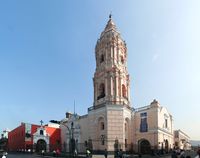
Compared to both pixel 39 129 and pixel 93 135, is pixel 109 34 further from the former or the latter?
pixel 39 129

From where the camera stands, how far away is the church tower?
45375mm

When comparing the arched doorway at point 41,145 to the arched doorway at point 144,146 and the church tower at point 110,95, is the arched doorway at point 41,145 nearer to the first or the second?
the church tower at point 110,95

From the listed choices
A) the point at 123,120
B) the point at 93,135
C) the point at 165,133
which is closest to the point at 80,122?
the point at 93,135

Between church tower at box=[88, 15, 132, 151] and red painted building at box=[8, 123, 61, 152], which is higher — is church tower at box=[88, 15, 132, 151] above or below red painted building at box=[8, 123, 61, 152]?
above

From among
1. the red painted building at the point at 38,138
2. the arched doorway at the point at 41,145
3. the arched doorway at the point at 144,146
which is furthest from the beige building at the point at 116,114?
the arched doorway at the point at 41,145

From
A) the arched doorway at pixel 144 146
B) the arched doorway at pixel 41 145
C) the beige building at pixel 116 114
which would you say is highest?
the beige building at pixel 116 114

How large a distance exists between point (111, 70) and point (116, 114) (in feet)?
23.5

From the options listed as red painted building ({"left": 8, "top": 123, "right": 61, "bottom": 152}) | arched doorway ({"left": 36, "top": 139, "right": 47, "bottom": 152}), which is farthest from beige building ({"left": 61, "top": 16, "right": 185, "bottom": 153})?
arched doorway ({"left": 36, "top": 139, "right": 47, "bottom": 152})

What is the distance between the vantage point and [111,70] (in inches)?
1886

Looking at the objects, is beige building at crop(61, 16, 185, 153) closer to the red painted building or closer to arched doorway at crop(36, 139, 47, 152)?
the red painted building

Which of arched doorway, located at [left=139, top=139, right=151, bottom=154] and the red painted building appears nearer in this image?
arched doorway, located at [left=139, top=139, right=151, bottom=154]

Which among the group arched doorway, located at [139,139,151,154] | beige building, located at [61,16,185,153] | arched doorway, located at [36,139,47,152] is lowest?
arched doorway, located at [36,139,47,152]

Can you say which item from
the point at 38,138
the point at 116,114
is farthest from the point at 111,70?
the point at 38,138

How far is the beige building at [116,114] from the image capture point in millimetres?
45656
